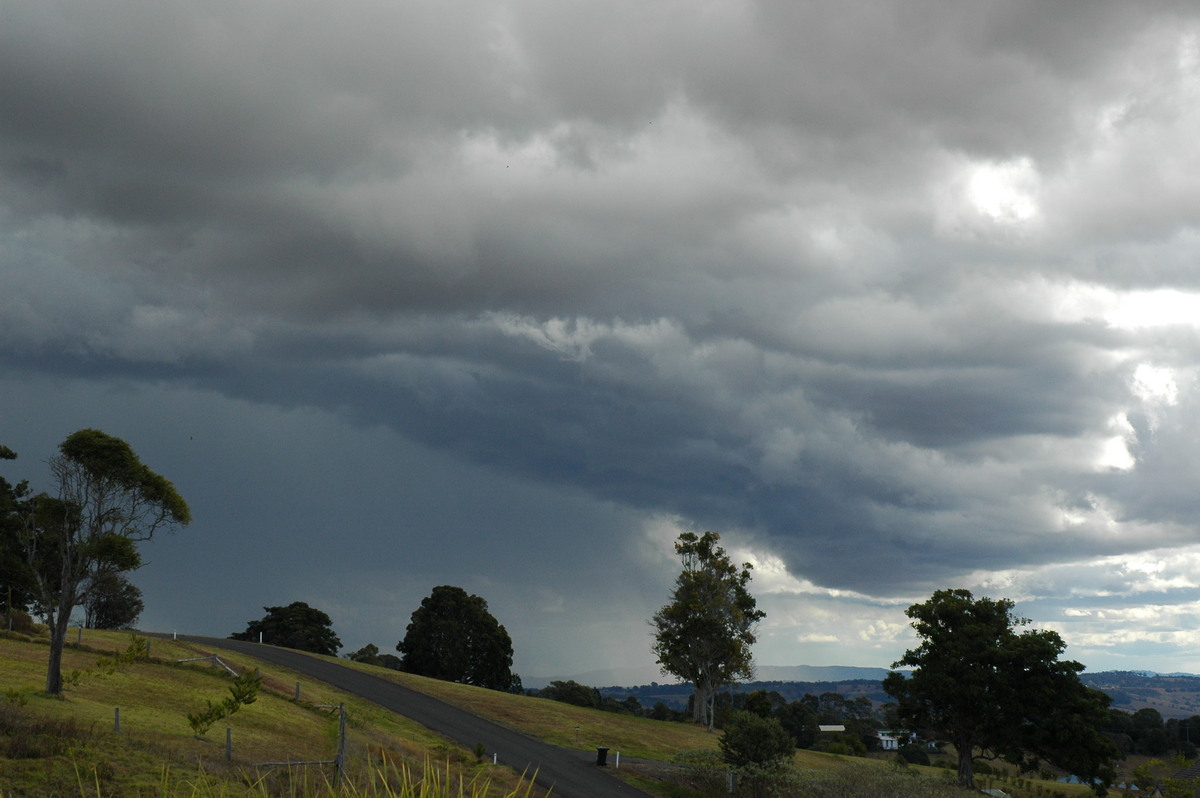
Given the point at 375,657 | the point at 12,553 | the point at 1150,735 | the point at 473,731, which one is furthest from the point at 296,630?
the point at 1150,735

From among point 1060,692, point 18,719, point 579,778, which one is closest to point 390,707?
point 579,778

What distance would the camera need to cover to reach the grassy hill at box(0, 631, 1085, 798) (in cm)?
2617

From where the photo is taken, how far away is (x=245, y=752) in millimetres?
34312

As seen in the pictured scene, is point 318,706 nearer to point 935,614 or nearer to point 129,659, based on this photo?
point 129,659

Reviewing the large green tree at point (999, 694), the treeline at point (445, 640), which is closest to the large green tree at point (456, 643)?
the treeline at point (445, 640)

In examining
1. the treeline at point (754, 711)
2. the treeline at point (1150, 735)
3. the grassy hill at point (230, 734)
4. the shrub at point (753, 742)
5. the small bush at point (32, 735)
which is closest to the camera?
the grassy hill at point (230, 734)

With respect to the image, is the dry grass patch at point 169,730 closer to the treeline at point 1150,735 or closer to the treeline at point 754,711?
the treeline at point 754,711

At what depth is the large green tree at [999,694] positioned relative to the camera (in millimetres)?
59562

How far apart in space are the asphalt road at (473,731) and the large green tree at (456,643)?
26822 millimetres

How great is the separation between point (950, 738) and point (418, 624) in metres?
62.5

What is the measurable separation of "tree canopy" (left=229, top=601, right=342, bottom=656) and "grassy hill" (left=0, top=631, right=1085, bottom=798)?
3465 centimetres

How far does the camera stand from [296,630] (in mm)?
107688

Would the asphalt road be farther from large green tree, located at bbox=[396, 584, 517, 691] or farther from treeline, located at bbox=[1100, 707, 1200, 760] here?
treeline, located at bbox=[1100, 707, 1200, 760]

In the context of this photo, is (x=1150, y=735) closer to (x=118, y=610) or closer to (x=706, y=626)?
(x=706, y=626)
